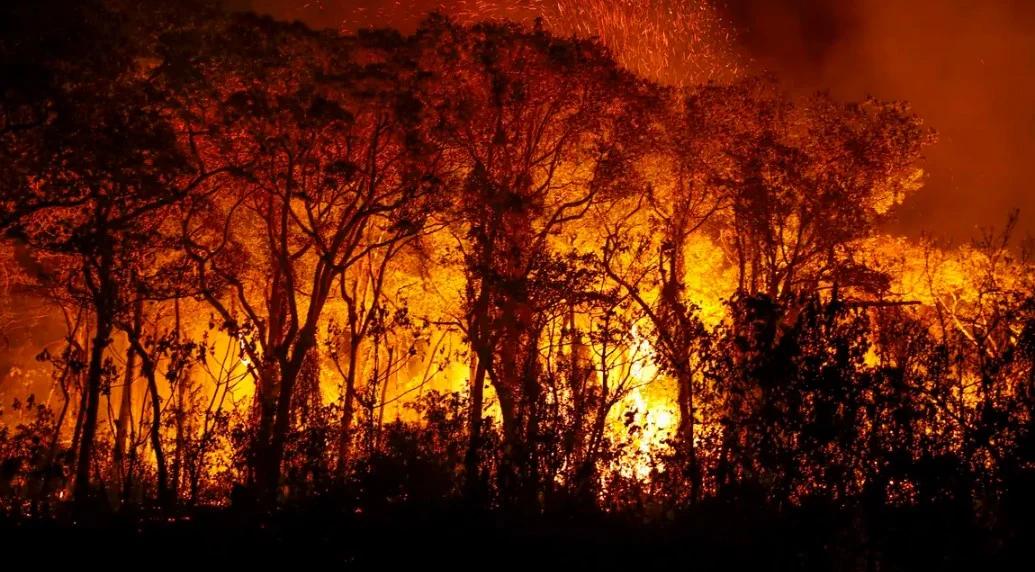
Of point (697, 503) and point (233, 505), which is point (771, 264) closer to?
point (697, 503)

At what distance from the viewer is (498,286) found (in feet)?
46.8

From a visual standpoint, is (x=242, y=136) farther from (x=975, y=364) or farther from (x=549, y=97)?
(x=975, y=364)

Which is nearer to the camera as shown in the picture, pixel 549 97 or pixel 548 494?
pixel 548 494

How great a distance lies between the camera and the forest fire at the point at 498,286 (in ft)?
29.5

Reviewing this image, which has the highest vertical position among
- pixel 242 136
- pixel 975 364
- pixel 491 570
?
pixel 242 136

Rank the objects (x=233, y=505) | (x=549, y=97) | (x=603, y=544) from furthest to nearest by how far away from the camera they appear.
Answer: (x=549, y=97)
(x=233, y=505)
(x=603, y=544)

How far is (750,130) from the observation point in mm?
20281

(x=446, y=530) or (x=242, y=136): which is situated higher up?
(x=242, y=136)

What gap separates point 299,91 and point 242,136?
1356 mm

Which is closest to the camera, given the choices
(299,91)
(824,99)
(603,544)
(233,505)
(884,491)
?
(884,491)

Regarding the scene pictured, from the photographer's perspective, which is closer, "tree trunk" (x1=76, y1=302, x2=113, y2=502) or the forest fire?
the forest fire

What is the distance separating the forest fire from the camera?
8.99 meters

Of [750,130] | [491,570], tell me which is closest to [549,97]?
[750,130]

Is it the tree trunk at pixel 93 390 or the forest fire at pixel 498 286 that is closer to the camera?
the forest fire at pixel 498 286
